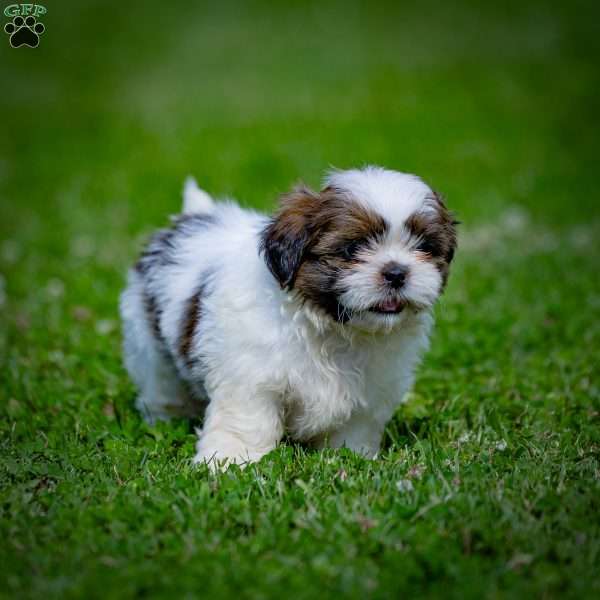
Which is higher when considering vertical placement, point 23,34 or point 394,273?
point 23,34

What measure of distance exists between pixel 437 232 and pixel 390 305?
15.3 inches

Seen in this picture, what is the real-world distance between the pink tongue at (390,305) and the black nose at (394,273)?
75 millimetres

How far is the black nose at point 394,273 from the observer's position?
11.2ft

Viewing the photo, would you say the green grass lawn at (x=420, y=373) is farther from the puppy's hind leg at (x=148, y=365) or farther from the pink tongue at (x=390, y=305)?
the pink tongue at (x=390, y=305)

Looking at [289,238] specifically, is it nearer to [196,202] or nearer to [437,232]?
[437,232]

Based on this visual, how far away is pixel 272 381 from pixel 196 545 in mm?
963

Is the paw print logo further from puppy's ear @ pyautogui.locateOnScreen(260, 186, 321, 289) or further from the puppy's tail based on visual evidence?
puppy's ear @ pyautogui.locateOnScreen(260, 186, 321, 289)

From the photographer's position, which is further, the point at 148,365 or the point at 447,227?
the point at 148,365

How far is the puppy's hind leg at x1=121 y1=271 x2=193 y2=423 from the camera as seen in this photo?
4.48 m

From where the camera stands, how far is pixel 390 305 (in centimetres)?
349

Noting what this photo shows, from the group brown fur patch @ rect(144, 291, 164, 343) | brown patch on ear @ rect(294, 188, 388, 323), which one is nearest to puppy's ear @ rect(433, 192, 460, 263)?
brown patch on ear @ rect(294, 188, 388, 323)

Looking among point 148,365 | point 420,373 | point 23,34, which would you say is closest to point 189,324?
point 148,365


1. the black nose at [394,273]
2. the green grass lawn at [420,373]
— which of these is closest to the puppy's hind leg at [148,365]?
the green grass lawn at [420,373]

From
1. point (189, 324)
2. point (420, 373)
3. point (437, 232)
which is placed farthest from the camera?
point (420, 373)
